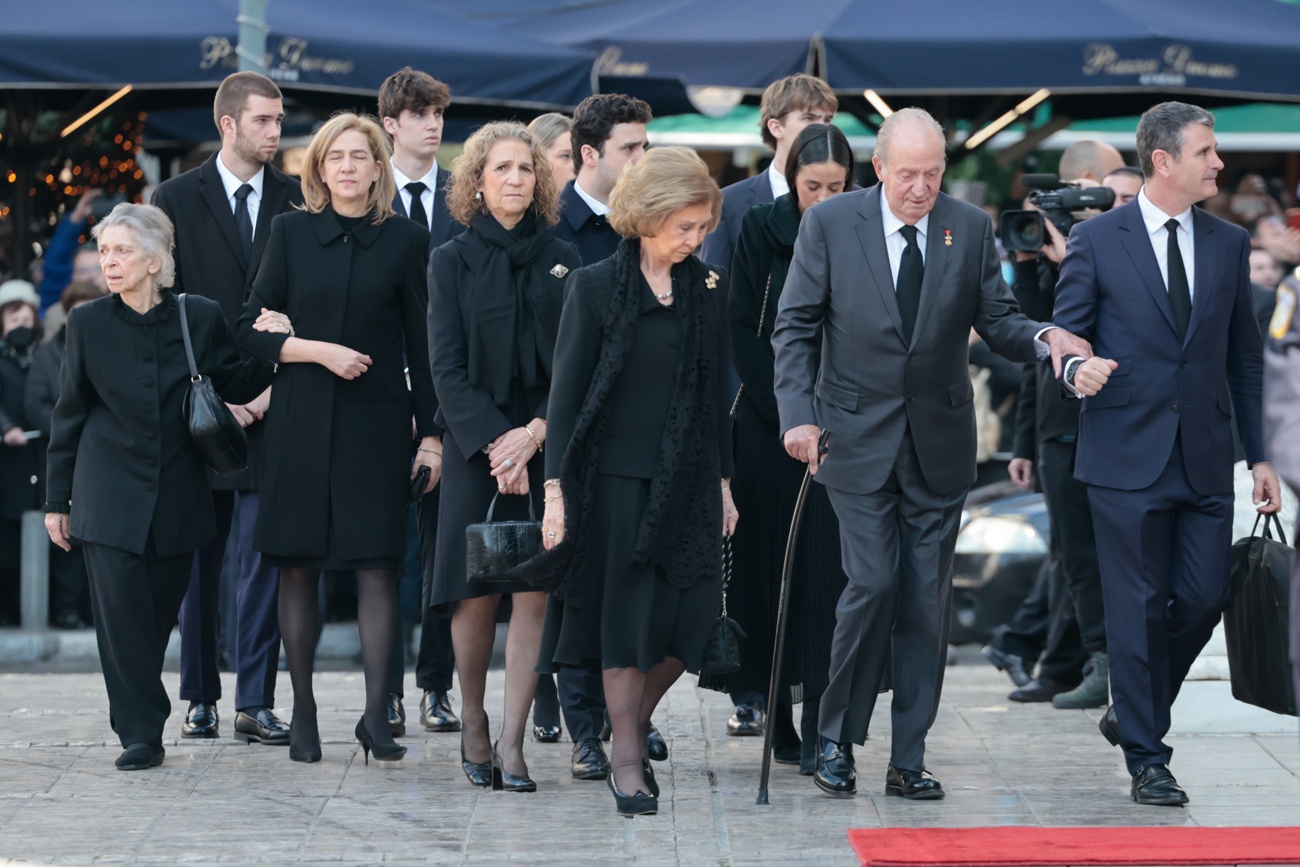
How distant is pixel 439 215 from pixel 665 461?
6.94ft

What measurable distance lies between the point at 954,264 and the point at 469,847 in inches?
90.4

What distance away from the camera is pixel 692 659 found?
235 inches

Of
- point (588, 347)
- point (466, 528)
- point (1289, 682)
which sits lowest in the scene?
point (1289, 682)

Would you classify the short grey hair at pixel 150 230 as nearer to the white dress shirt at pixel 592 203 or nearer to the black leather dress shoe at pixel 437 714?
the white dress shirt at pixel 592 203

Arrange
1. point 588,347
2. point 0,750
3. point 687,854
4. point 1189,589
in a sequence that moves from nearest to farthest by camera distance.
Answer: point 687,854 < point 588,347 < point 1189,589 < point 0,750

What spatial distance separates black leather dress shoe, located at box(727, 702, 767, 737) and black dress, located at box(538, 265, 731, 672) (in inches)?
56.4

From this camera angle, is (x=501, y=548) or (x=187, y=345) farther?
(x=187, y=345)

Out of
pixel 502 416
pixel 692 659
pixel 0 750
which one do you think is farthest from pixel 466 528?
pixel 0 750

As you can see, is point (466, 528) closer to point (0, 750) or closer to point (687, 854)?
point (687, 854)

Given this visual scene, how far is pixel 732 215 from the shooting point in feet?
24.6

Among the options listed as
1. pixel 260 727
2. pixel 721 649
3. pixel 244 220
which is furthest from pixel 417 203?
pixel 721 649

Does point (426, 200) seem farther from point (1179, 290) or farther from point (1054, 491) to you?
point (1179, 290)

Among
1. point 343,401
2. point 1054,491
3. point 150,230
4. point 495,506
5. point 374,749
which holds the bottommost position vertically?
point 374,749

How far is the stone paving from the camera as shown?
5.61 m
